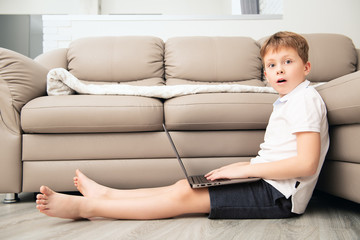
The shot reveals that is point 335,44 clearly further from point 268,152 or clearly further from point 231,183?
point 231,183

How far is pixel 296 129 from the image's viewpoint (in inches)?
27.8

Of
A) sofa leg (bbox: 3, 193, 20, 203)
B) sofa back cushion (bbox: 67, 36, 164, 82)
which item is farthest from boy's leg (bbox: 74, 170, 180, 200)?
sofa back cushion (bbox: 67, 36, 164, 82)

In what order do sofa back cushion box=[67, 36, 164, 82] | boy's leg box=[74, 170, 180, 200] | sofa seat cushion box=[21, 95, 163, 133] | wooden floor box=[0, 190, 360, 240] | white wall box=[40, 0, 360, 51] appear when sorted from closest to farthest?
wooden floor box=[0, 190, 360, 240]
boy's leg box=[74, 170, 180, 200]
sofa seat cushion box=[21, 95, 163, 133]
sofa back cushion box=[67, 36, 164, 82]
white wall box=[40, 0, 360, 51]

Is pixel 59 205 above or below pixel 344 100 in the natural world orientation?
below

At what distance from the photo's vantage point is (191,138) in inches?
42.5

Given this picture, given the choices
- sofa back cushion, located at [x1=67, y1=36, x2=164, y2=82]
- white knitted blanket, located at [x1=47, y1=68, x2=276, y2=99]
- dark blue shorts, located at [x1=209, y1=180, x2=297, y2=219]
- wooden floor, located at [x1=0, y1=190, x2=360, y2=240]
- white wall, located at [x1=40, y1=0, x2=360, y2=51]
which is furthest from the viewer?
white wall, located at [x1=40, y1=0, x2=360, y2=51]

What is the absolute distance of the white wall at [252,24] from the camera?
7.22ft

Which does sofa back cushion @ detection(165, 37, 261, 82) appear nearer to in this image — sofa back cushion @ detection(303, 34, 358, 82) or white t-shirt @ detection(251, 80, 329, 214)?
sofa back cushion @ detection(303, 34, 358, 82)

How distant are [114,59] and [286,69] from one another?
118 cm

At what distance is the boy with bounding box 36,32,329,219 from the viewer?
0.71m

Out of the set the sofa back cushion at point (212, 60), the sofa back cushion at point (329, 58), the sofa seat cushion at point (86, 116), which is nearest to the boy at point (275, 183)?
the sofa seat cushion at point (86, 116)

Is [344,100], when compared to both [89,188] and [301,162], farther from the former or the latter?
[89,188]

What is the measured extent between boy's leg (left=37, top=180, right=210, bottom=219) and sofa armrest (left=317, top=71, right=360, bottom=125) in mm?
452

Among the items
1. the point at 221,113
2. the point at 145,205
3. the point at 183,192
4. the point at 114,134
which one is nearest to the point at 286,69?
the point at 221,113
